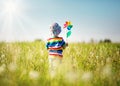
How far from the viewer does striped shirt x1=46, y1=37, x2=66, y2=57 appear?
7.10 metres

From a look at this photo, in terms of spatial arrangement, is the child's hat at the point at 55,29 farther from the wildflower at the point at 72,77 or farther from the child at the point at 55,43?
the wildflower at the point at 72,77

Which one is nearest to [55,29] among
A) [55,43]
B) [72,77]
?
[55,43]

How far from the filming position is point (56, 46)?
715 cm

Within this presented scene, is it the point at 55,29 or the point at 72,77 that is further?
the point at 55,29

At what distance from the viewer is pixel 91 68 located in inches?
270

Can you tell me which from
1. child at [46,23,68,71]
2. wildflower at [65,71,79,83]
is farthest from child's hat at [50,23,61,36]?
wildflower at [65,71,79,83]

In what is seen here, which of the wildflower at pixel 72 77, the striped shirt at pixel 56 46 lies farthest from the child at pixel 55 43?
the wildflower at pixel 72 77

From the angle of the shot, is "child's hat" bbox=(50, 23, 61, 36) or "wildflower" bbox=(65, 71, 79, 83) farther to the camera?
"child's hat" bbox=(50, 23, 61, 36)

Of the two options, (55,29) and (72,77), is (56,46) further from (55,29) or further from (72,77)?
(72,77)

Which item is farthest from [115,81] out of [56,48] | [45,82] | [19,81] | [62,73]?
[56,48]

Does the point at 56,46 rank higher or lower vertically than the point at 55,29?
lower

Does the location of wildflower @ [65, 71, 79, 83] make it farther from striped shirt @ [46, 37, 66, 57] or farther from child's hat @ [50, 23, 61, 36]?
child's hat @ [50, 23, 61, 36]

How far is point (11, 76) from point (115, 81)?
5.17 ft

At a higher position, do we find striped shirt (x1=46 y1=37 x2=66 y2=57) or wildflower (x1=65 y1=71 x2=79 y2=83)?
striped shirt (x1=46 y1=37 x2=66 y2=57)
